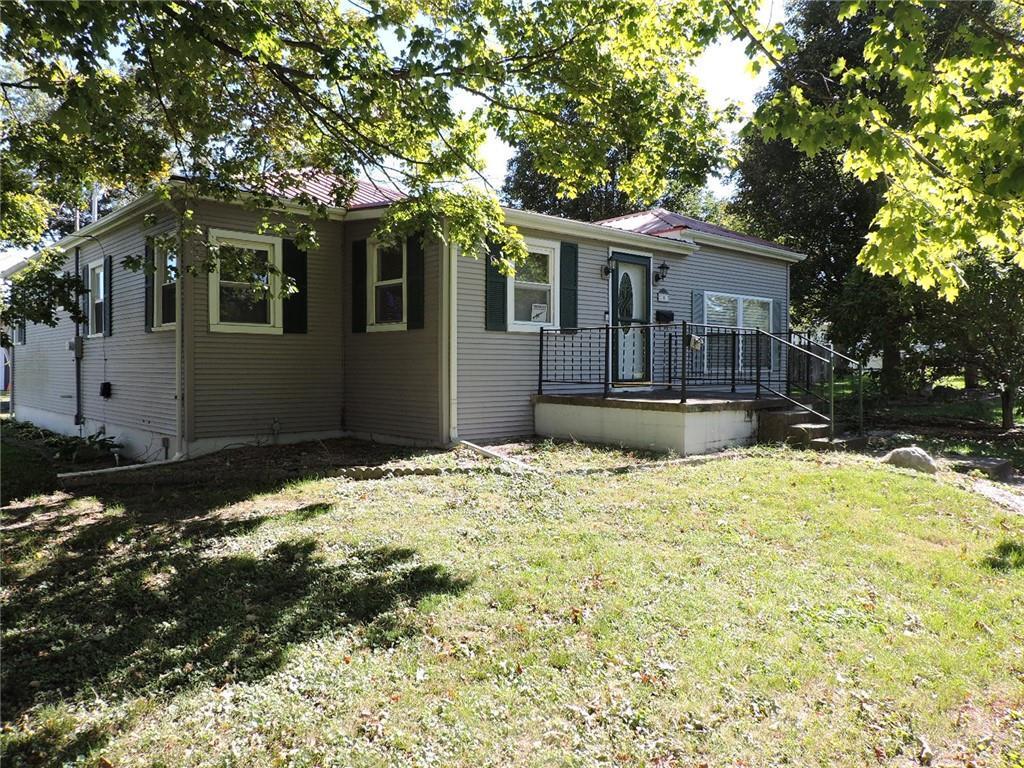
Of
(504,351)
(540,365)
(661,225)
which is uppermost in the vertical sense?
(661,225)

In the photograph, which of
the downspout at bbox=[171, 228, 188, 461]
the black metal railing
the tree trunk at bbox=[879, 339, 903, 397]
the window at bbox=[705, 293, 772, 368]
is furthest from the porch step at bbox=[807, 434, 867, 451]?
the downspout at bbox=[171, 228, 188, 461]

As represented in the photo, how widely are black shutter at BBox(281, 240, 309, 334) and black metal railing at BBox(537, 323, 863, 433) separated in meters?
3.36

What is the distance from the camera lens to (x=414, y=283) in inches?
357

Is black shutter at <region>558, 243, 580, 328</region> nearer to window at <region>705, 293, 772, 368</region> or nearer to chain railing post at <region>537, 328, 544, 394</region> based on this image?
chain railing post at <region>537, 328, 544, 394</region>

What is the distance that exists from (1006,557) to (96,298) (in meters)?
13.1

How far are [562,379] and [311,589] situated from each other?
21.0 feet

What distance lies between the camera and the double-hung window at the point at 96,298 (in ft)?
38.0

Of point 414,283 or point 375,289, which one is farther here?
point 375,289

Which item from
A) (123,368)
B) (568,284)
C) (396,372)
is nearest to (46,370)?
(123,368)

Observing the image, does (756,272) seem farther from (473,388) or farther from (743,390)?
(473,388)

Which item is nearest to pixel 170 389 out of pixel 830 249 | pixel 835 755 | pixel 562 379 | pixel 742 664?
pixel 562 379

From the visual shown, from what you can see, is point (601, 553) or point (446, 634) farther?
point (601, 553)

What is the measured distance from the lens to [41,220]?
10672 mm

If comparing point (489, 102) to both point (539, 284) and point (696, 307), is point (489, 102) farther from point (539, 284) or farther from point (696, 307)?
point (696, 307)
